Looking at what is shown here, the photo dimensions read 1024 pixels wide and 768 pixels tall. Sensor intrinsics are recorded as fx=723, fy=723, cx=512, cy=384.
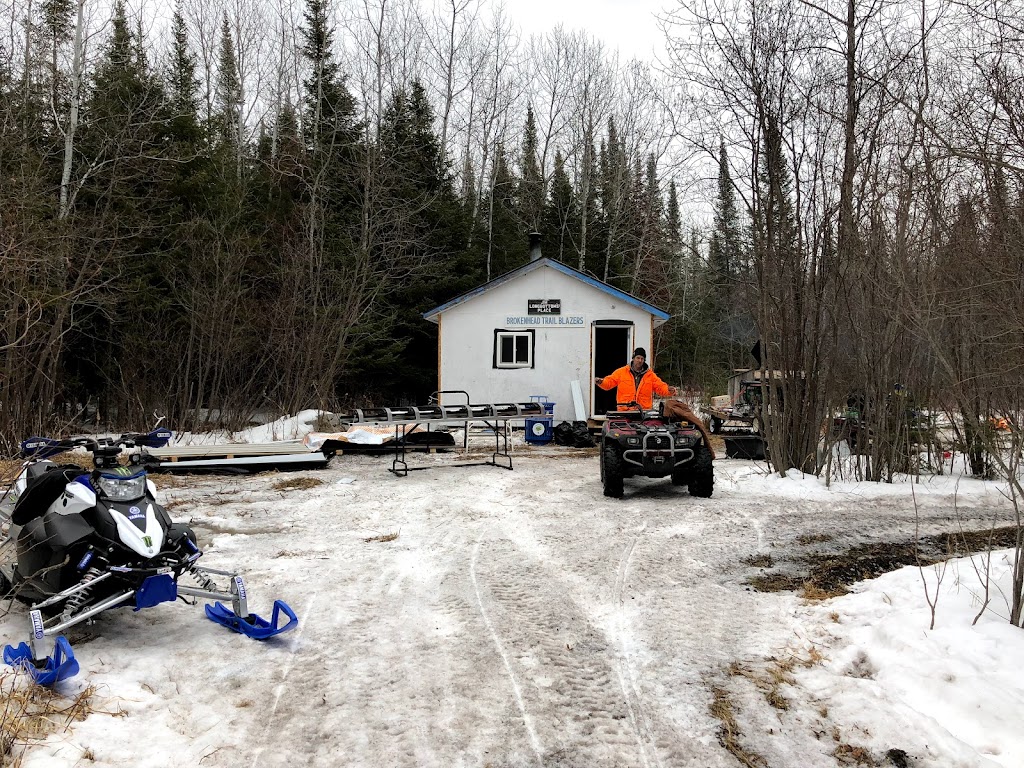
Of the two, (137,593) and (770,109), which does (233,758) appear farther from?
(770,109)

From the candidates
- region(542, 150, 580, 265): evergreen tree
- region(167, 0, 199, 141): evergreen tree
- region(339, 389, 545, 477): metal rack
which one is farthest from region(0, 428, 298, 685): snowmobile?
region(542, 150, 580, 265): evergreen tree

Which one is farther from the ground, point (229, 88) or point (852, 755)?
point (229, 88)

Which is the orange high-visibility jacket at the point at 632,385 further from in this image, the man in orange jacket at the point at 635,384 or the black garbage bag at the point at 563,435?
the black garbage bag at the point at 563,435

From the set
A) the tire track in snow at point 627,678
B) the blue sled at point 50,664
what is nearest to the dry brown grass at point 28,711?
the blue sled at point 50,664

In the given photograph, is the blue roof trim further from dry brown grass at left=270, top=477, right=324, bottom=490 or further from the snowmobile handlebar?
the snowmobile handlebar

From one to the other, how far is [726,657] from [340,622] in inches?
87.8

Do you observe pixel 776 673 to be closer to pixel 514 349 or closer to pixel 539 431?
pixel 539 431

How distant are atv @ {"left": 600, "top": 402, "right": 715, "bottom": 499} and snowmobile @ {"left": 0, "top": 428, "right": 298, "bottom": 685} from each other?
16.3 ft

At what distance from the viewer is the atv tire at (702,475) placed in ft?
27.7

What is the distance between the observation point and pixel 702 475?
27.8ft

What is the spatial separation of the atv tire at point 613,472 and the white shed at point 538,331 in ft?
30.1

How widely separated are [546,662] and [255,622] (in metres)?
1.67

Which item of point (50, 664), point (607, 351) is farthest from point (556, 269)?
point (50, 664)

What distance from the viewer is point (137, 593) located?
3.71 m
